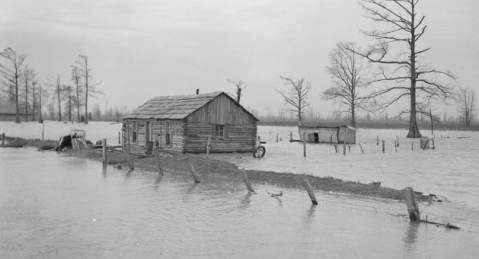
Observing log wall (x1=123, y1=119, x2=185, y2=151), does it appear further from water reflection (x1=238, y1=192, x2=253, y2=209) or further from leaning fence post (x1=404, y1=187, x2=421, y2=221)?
leaning fence post (x1=404, y1=187, x2=421, y2=221)

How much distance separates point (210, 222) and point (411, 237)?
16.0ft

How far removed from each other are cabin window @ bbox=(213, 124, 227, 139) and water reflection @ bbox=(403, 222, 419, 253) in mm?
26402

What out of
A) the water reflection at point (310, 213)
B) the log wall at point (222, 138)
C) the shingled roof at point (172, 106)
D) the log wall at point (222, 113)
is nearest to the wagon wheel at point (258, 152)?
the log wall at point (222, 138)

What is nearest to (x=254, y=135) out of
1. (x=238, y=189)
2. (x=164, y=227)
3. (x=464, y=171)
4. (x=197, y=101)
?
(x=197, y=101)

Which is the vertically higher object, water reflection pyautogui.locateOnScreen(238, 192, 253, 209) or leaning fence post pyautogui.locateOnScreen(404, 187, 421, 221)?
leaning fence post pyautogui.locateOnScreen(404, 187, 421, 221)

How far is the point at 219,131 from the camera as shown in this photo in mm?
38438

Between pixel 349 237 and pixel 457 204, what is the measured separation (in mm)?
6399

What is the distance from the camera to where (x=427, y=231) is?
38.5ft

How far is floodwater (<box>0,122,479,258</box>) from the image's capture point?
1010 cm

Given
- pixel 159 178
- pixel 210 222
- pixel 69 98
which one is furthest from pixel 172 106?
pixel 69 98

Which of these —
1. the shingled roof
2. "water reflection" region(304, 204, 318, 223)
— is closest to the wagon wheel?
the shingled roof

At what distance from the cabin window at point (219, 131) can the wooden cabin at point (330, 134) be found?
20.5m

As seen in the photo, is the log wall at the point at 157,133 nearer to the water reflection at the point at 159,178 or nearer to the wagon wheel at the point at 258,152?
the wagon wheel at the point at 258,152

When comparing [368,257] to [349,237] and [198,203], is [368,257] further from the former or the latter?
[198,203]
